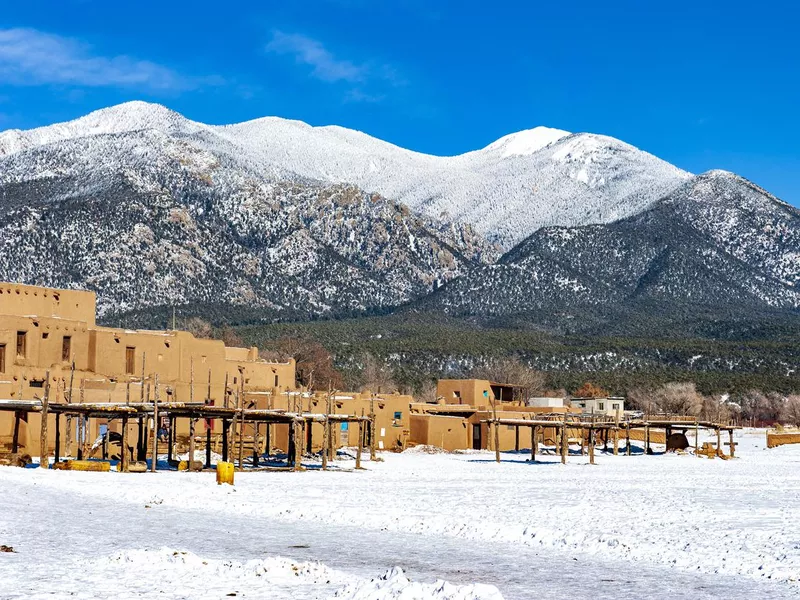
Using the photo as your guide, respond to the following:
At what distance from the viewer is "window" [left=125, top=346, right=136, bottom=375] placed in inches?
2212

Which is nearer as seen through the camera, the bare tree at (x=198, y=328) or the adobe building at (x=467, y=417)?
the adobe building at (x=467, y=417)

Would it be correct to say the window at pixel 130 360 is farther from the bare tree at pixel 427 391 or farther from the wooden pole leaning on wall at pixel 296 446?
the bare tree at pixel 427 391

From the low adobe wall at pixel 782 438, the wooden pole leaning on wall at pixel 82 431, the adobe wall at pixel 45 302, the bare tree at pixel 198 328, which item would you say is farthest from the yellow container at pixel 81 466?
the bare tree at pixel 198 328

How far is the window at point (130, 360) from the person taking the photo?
56188 millimetres

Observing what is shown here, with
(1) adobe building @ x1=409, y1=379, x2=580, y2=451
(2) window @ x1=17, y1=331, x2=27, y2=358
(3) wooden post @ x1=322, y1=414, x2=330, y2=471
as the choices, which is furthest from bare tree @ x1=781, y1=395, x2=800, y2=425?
(2) window @ x1=17, y1=331, x2=27, y2=358

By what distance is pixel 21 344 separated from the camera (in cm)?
5234

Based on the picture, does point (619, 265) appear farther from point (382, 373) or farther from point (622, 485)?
point (622, 485)

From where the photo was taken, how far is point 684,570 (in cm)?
2019

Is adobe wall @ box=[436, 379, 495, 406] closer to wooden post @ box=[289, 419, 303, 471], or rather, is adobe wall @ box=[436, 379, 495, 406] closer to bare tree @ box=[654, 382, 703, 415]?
bare tree @ box=[654, 382, 703, 415]

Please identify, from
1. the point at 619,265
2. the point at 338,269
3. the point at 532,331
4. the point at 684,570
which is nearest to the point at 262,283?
the point at 338,269

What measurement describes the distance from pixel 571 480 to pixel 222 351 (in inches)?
932

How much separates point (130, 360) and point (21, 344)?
225 inches

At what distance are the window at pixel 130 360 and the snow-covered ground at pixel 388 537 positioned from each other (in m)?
15.7

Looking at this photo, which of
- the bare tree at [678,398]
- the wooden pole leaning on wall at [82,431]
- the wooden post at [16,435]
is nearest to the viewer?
the wooden post at [16,435]
